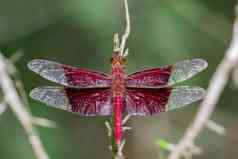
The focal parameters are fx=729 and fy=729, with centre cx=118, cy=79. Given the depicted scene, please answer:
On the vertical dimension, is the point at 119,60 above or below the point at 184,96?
above

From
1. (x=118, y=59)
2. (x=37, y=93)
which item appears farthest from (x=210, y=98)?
(x=37, y=93)

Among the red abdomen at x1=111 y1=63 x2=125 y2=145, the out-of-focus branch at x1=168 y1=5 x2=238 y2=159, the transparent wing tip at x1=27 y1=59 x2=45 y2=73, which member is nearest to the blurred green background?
the transparent wing tip at x1=27 y1=59 x2=45 y2=73

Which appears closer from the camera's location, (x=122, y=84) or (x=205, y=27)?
(x=122, y=84)

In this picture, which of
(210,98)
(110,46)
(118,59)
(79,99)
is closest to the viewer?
(210,98)

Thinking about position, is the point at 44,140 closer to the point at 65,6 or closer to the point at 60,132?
the point at 60,132

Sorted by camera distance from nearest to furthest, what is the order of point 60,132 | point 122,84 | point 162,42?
point 122,84 → point 162,42 → point 60,132

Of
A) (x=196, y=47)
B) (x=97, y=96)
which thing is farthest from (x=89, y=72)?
(x=196, y=47)

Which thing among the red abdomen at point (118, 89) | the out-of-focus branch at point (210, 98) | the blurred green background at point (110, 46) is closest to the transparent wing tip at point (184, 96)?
the red abdomen at point (118, 89)

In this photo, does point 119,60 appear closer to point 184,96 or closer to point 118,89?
point 118,89
